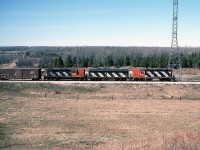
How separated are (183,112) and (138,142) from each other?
43.4ft

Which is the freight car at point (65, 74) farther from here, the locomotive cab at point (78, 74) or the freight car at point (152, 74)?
the freight car at point (152, 74)

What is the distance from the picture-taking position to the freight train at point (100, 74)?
185 feet

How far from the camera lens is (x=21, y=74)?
59312 mm

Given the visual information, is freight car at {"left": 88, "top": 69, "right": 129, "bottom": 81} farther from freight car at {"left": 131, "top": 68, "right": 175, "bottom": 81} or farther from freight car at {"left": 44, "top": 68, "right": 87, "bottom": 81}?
freight car at {"left": 44, "top": 68, "right": 87, "bottom": 81}

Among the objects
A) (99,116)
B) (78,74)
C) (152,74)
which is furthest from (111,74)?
(99,116)

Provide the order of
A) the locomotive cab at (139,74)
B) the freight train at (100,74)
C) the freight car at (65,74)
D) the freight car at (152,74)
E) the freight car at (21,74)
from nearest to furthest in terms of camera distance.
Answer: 1. the freight car at (152,74)
2. the freight train at (100,74)
3. the locomotive cab at (139,74)
4. the freight car at (65,74)
5. the freight car at (21,74)

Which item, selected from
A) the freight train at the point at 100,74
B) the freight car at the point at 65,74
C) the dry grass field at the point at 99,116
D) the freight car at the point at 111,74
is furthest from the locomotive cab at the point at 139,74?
the freight car at the point at 65,74

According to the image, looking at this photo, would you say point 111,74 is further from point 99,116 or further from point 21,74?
point 99,116

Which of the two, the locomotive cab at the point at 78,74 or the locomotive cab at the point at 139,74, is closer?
the locomotive cab at the point at 139,74

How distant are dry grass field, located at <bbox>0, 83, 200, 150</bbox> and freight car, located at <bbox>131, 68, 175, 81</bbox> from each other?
19.5ft

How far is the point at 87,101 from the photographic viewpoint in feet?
138

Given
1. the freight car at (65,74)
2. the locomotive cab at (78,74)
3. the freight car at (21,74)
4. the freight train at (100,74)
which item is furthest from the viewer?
the freight car at (21,74)

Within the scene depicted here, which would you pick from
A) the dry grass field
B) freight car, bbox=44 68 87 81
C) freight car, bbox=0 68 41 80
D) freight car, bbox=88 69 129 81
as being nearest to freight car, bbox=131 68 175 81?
freight car, bbox=88 69 129 81

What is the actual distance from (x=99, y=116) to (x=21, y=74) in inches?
1168
